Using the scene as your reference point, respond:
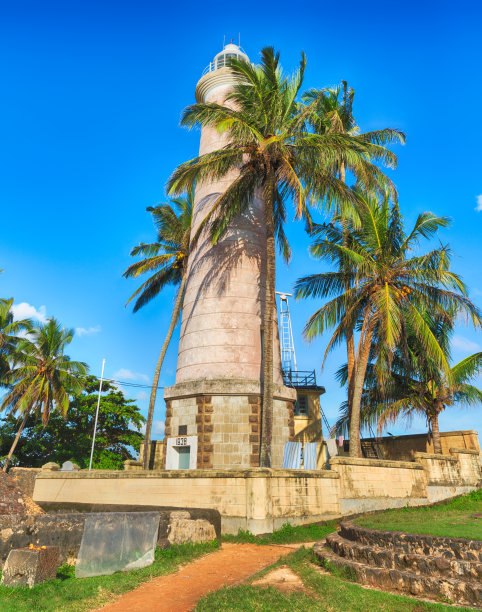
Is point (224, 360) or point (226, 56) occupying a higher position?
point (226, 56)

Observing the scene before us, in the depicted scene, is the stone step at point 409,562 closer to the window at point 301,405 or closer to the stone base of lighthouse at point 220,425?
the stone base of lighthouse at point 220,425

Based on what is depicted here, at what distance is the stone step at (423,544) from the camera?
629 centimetres

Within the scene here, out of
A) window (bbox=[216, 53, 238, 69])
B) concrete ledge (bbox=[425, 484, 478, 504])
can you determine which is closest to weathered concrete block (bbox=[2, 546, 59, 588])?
concrete ledge (bbox=[425, 484, 478, 504])

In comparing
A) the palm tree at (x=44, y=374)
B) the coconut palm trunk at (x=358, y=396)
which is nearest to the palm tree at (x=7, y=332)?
the palm tree at (x=44, y=374)

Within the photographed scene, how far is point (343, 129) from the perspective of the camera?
2188cm

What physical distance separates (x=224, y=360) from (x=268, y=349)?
12.5 feet

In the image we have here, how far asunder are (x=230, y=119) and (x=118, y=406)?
27.0 m

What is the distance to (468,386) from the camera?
2183cm

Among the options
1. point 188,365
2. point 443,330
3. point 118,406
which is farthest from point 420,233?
point 118,406

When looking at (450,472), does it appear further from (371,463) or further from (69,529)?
(69,529)

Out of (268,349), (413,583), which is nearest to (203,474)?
(268,349)

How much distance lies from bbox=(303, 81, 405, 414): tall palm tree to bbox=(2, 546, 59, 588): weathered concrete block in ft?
48.5

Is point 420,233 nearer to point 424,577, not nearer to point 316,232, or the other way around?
point 316,232

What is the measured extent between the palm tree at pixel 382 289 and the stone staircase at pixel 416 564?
32.1 feet
